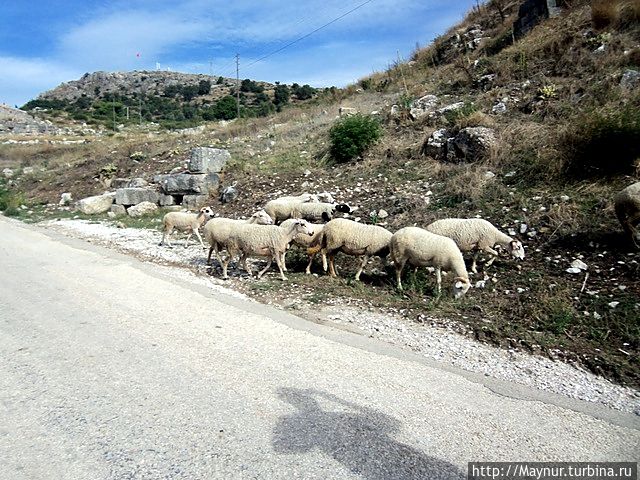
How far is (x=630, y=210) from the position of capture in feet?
24.2

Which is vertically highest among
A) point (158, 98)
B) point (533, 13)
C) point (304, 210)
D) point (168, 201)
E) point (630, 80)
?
point (158, 98)

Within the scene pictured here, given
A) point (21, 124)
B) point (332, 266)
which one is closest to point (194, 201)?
point (332, 266)

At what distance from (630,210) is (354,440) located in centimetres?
695

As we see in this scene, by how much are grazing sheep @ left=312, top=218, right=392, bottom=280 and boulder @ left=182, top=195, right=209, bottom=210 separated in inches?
402

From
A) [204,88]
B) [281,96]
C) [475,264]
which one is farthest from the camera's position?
[204,88]

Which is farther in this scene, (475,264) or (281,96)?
(281,96)

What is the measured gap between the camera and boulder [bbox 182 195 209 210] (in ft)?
57.6

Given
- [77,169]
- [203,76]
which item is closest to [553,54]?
[77,169]

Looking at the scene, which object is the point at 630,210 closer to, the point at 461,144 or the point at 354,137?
the point at 461,144

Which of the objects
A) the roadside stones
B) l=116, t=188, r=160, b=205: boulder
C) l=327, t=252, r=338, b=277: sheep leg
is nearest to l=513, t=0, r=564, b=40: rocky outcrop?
l=327, t=252, r=338, b=277: sheep leg

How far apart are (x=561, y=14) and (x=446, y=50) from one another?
6.57m

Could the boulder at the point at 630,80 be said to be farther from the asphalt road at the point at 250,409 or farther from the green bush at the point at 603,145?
the asphalt road at the point at 250,409

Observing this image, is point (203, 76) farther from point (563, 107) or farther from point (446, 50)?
point (563, 107)

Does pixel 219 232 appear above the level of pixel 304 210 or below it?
below
